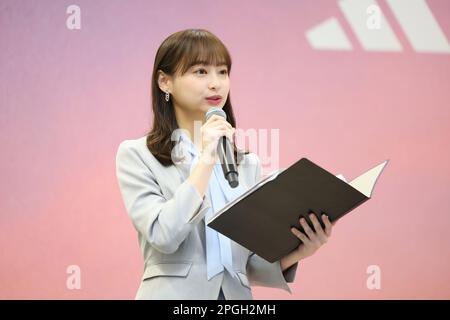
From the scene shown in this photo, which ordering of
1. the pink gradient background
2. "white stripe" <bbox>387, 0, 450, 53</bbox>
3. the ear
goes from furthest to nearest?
1. "white stripe" <bbox>387, 0, 450, 53</bbox>
2. the pink gradient background
3. the ear

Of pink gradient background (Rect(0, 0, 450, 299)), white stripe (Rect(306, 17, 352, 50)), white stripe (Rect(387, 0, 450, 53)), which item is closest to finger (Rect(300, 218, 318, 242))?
pink gradient background (Rect(0, 0, 450, 299))

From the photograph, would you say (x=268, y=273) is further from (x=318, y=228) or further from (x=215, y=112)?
(x=215, y=112)

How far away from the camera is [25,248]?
310cm

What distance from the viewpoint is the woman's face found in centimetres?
167

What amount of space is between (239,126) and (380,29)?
2.66ft

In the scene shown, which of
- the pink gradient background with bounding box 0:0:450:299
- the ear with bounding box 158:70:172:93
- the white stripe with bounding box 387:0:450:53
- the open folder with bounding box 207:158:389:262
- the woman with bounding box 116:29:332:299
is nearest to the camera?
the open folder with bounding box 207:158:389:262

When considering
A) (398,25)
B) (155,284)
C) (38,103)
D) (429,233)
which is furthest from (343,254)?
(155,284)

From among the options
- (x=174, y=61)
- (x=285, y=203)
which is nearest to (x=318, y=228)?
(x=285, y=203)

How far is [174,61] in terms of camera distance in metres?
1.71

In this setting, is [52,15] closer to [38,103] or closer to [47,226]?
[38,103]

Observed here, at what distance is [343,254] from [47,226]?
1.36m

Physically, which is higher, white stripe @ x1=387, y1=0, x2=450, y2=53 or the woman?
white stripe @ x1=387, y1=0, x2=450, y2=53

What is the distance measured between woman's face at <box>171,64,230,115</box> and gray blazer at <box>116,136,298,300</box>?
0.15 m

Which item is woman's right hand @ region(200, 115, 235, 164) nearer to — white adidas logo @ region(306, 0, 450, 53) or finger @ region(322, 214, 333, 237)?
finger @ region(322, 214, 333, 237)
